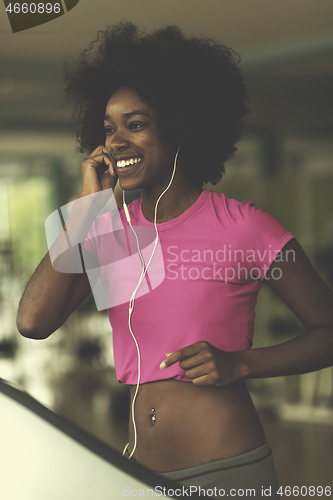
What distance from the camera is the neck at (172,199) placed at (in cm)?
70

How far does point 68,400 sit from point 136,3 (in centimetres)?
216

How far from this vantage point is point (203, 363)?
0.56 meters

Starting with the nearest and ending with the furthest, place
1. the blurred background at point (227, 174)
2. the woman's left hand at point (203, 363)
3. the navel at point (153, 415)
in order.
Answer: the woman's left hand at point (203, 363) < the navel at point (153, 415) < the blurred background at point (227, 174)

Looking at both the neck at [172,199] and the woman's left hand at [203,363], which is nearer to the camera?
the woman's left hand at [203,363]

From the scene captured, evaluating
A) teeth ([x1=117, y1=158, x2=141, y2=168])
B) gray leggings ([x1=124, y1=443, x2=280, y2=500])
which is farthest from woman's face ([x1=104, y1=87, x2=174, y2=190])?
gray leggings ([x1=124, y1=443, x2=280, y2=500])

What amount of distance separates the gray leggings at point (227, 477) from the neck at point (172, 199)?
0.35 metres

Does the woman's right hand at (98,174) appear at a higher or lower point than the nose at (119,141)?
lower

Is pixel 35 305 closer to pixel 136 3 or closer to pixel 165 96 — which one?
pixel 165 96

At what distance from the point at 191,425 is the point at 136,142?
0.41 metres

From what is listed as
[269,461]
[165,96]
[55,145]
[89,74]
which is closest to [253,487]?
[269,461]

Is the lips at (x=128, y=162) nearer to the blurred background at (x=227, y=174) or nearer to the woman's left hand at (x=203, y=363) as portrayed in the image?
the woman's left hand at (x=203, y=363)

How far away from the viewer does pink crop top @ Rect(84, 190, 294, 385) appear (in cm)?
64

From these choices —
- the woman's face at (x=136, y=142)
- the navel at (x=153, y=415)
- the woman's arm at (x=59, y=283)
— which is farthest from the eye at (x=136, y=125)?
the navel at (x=153, y=415)

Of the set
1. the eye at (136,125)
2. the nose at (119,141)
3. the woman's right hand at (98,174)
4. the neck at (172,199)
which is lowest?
the neck at (172,199)
